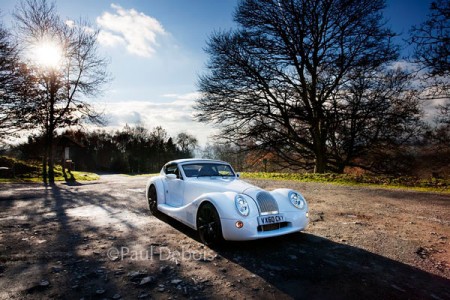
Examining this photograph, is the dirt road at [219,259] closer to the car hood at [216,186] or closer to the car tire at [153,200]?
the car tire at [153,200]

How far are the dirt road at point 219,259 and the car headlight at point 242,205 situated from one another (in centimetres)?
62

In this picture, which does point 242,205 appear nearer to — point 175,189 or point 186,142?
point 175,189

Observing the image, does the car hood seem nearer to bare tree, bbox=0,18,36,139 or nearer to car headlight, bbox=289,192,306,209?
car headlight, bbox=289,192,306,209

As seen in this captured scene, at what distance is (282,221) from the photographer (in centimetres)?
446

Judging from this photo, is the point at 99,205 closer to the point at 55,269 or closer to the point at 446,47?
the point at 55,269

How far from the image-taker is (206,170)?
6168 mm

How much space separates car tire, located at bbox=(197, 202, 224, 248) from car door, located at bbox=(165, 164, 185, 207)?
4.06 feet

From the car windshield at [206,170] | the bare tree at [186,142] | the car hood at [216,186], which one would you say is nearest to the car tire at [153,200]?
the car windshield at [206,170]

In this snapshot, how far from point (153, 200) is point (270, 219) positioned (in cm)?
353

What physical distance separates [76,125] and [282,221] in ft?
57.0

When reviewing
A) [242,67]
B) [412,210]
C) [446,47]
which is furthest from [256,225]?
[242,67]

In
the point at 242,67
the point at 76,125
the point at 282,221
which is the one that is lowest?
the point at 282,221

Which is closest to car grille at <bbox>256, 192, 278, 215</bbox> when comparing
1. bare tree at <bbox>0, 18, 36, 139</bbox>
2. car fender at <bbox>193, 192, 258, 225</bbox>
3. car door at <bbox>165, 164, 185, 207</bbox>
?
car fender at <bbox>193, 192, 258, 225</bbox>

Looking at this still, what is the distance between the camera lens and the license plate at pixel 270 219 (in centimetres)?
424
